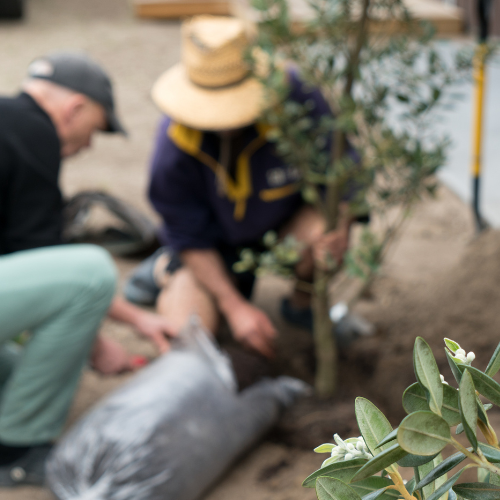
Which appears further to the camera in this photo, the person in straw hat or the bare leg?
the bare leg

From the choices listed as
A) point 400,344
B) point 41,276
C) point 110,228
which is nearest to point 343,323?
point 400,344

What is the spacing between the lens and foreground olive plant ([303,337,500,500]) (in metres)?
0.35

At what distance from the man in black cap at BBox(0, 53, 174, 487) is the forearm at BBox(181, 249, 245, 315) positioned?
492 millimetres

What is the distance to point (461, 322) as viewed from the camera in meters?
1.79

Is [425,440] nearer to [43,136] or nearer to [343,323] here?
[43,136]

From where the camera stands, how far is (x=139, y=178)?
12.0ft

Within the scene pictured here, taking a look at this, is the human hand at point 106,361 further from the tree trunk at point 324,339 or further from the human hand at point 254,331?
the tree trunk at point 324,339

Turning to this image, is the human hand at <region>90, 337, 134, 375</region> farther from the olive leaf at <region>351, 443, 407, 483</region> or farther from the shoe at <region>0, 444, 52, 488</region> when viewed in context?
the olive leaf at <region>351, 443, 407, 483</region>

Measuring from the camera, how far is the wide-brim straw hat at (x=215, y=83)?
175 cm

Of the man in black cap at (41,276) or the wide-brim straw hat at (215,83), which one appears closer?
the man in black cap at (41,276)

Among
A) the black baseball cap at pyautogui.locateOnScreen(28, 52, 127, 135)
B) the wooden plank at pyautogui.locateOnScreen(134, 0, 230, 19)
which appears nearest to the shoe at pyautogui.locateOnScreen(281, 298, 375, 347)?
the black baseball cap at pyautogui.locateOnScreen(28, 52, 127, 135)

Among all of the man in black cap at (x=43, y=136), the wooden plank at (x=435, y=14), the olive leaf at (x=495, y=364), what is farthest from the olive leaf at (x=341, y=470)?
the wooden plank at (x=435, y=14)

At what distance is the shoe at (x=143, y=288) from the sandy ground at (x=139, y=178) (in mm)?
177

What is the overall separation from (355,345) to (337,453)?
1.67 metres
